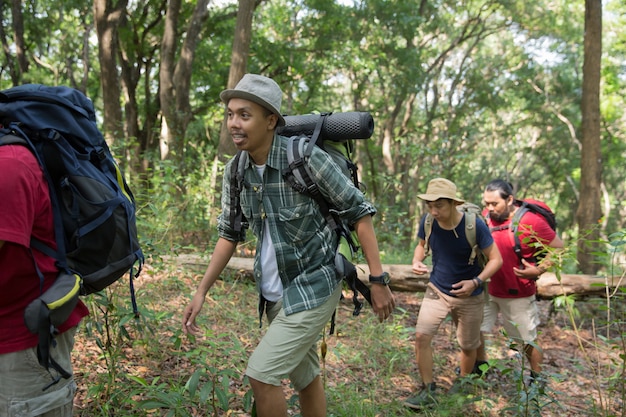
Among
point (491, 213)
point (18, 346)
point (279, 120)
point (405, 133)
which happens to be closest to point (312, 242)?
point (279, 120)

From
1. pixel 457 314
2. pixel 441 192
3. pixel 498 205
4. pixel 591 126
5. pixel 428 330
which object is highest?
pixel 591 126

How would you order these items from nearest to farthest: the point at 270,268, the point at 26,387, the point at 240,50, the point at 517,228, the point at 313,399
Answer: the point at 26,387
the point at 270,268
the point at 313,399
the point at 517,228
the point at 240,50

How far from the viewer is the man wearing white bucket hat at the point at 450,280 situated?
4590mm

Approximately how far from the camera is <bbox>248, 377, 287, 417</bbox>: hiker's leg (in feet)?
8.46

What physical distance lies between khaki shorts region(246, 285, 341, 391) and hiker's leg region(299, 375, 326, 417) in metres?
0.31

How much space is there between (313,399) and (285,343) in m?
0.63

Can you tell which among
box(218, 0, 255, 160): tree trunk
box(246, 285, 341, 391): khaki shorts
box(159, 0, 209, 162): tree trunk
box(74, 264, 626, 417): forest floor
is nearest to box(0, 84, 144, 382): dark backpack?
box(246, 285, 341, 391): khaki shorts

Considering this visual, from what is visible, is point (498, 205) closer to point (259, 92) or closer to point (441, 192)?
point (441, 192)

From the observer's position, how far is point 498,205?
5336 mm

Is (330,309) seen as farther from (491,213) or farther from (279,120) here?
(491,213)

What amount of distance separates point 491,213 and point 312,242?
10.8ft

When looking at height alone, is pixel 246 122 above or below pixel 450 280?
above

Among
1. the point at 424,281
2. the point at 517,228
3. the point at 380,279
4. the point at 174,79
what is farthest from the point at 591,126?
the point at 174,79

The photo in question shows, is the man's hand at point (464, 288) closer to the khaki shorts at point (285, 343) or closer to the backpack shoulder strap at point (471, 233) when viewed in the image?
the backpack shoulder strap at point (471, 233)
